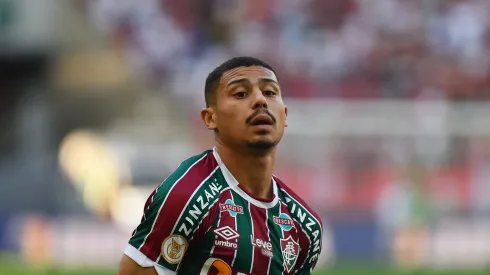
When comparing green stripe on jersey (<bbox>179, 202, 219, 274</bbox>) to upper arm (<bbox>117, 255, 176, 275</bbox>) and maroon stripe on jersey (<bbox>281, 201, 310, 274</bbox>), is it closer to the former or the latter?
upper arm (<bbox>117, 255, 176, 275</bbox>)

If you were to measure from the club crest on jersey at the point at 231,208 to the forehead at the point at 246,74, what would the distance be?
515mm

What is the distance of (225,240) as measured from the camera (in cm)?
437

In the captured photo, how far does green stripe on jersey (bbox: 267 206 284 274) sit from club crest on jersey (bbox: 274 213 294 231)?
0.08ft

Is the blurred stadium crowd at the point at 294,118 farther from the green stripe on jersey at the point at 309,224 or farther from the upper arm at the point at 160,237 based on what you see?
the upper arm at the point at 160,237

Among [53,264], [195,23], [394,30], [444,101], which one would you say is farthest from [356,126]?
[53,264]

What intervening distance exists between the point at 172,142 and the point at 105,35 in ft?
15.3

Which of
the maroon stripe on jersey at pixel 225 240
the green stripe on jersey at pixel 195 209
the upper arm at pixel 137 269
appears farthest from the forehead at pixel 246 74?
the upper arm at pixel 137 269

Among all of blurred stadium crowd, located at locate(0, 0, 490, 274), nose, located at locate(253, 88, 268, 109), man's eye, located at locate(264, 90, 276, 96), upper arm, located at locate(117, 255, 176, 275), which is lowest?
upper arm, located at locate(117, 255, 176, 275)

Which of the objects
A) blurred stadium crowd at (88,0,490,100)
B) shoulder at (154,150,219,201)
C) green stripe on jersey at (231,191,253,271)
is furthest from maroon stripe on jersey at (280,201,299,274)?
blurred stadium crowd at (88,0,490,100)

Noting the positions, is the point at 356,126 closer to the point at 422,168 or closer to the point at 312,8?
the point at 422,168

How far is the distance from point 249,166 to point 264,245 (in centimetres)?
35

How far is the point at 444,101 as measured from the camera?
21.1 meters

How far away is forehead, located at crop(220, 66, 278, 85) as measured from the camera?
14.8 feet

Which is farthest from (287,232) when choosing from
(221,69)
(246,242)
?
(221,69)
